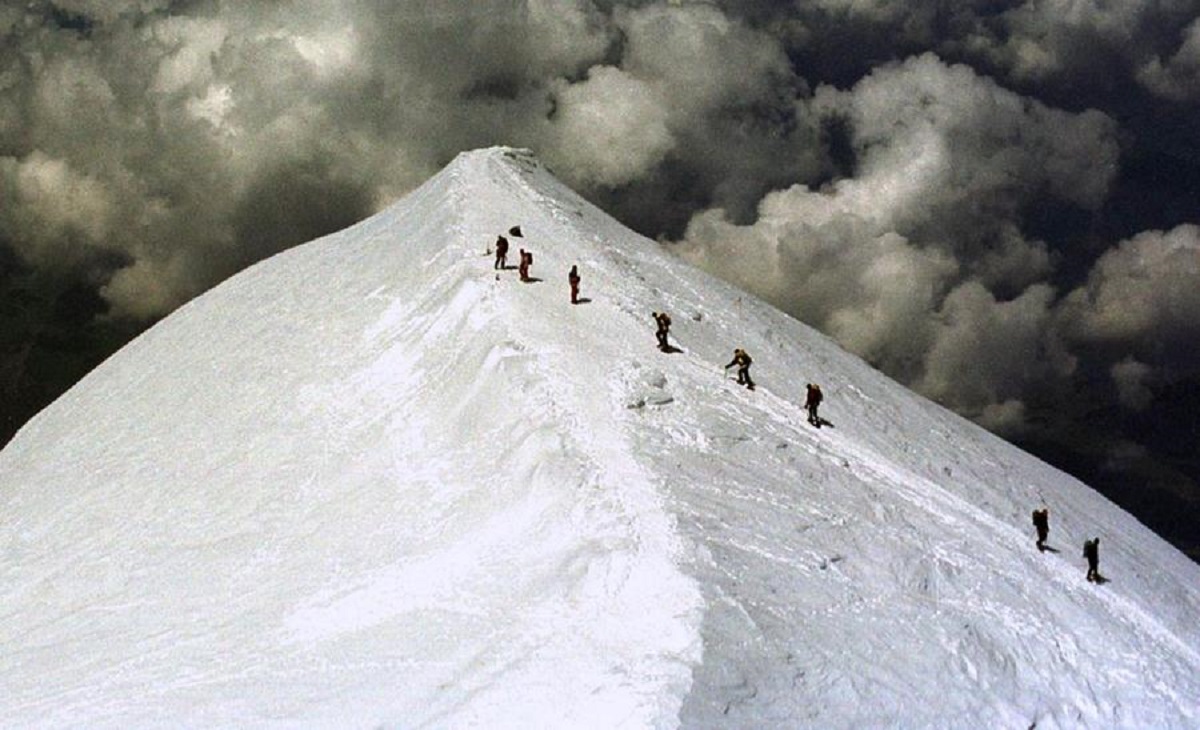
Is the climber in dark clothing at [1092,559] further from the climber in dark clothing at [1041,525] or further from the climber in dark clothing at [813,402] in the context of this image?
the climber in dark clothing at [813,402]

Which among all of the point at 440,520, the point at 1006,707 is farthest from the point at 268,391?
the point at 1006,707

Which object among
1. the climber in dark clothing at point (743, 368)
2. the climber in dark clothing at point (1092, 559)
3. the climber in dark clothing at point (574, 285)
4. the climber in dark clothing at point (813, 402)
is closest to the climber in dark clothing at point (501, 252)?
the climber in dark clothing at point (574, 285)

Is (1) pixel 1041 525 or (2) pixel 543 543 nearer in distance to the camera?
(2) pixel 543 543

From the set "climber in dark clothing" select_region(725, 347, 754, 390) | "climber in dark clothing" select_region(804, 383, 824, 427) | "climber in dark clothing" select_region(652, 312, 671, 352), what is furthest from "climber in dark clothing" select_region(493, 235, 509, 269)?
"climber in dark clothing" select_region(804, 383, 824, 427)

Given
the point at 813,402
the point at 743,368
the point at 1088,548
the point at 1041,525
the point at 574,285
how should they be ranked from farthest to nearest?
the point at 574,285
the point at 743,368
the point at 813,402
the point at 1041,525
the point at 1088,548

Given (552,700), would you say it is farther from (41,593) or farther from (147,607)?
(41,593)

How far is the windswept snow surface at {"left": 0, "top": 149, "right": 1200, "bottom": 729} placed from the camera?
69.2 feet

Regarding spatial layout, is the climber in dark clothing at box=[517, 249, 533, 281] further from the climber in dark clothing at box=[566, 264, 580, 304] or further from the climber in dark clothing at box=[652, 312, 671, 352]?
the climber in dark clothing at box=[652, 312, 671, 352]

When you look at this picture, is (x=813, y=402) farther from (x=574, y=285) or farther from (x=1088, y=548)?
(x=574, y=285)

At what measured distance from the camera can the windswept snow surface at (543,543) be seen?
21094 mm

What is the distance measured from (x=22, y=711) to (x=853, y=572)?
19.9 meters

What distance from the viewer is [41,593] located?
111 feet

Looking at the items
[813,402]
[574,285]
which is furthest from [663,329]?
[813,402]

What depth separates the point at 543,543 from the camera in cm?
2503
